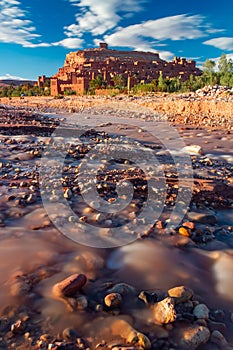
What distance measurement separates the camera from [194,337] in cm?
200

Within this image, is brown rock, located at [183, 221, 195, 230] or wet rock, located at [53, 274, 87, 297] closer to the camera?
wet rock, located at [53, 274, 87, 297]

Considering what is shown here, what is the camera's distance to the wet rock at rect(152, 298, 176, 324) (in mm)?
2135

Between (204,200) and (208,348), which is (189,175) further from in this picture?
(208,348)

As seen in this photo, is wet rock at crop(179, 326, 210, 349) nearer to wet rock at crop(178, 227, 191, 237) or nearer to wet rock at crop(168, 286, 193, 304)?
wet rock at crop(168, 286, 193, 304)

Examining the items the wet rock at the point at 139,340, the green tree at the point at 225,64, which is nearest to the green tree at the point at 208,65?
the green tree at the point at 225,64

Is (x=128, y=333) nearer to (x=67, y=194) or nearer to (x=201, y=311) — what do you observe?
(x=201, y=311)

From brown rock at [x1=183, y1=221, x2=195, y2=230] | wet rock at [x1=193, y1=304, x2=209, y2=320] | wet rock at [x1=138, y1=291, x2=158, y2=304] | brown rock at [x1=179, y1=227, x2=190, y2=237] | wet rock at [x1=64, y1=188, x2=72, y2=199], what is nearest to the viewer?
wet rock at [x1=193, y1=304, x2=209, y2=320]

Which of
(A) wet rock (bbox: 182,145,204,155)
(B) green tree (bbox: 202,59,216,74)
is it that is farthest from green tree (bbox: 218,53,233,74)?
(A) wet rock (bbox: 182,145,204,155)

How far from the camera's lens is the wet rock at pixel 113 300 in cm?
227

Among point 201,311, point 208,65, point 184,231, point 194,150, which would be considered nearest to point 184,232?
point 184,231

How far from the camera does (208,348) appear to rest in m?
1.97

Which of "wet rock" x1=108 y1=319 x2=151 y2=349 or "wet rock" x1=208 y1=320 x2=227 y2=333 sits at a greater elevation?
"wet rock" x1=108 y1=319 x2=151 y2=349

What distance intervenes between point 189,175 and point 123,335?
167 inches

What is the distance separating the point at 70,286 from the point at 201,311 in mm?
994
